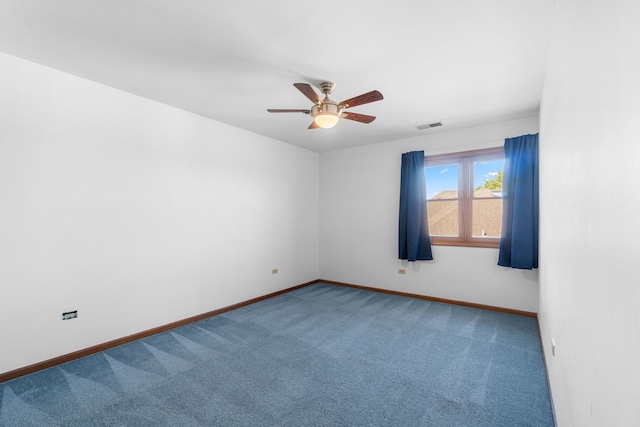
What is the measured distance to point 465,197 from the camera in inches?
179

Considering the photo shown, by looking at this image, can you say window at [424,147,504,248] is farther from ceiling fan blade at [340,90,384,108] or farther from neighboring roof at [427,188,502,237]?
ceiling fan blade at [340,90,384,108]

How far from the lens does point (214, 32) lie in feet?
7.27

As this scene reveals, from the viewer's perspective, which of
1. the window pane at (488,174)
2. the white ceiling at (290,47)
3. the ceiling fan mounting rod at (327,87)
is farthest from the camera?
the window pane at (488,174)

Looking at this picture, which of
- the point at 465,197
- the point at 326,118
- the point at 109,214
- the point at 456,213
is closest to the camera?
the point at 326,118

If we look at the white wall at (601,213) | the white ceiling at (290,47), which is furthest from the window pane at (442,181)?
the white wall at (601,213)

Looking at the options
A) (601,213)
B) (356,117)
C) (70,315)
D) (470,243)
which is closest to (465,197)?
(470,243)

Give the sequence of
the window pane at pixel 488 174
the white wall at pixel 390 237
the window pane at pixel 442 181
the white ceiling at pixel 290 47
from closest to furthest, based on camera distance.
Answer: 1. the white ceiling at pixel 290 47
2. the white wall at pixel 390 237
3. the window pane at pixel 488 174
4. the window pane at pixel 442 181

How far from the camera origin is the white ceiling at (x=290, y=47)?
6.50 ft

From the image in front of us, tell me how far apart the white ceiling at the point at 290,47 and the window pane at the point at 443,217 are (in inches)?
66.9

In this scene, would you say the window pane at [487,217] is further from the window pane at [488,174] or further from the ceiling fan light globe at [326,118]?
the ceiling fan light globe at [326,118]

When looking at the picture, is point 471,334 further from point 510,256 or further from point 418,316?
point 510,256

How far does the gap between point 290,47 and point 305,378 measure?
2.85m

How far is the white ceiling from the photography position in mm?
1982

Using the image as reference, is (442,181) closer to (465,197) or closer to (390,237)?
(465,197)
